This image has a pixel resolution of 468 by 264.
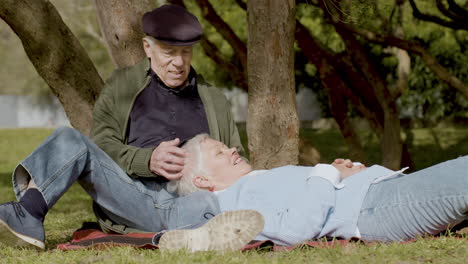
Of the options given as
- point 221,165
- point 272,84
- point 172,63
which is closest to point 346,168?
point 221,165

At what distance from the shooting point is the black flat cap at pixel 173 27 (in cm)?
473

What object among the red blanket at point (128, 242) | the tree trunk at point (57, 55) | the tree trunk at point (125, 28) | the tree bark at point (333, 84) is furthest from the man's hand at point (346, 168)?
the tree bark at point (333, 84)

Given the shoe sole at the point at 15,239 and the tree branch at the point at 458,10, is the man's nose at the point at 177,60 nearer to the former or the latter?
the shoe sole at the point at 15,239

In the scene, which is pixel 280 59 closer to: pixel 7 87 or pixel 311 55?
pixel 311 55

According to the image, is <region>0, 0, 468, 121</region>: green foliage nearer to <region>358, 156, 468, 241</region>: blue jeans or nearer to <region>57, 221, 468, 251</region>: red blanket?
<region>358, 156, 468, 241</region>: blue jeans

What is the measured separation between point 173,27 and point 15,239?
179 cm

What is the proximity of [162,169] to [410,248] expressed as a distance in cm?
160

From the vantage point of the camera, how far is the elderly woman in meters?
4.00

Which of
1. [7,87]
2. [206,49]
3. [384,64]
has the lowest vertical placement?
[7,87]

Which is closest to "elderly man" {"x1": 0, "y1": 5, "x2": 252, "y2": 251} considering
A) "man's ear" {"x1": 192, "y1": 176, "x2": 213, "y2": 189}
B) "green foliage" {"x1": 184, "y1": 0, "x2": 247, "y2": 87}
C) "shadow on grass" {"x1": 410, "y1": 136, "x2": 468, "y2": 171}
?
"man's ear" {"x1": 192, "y1": 176, "x2": 213, "y2": 189}

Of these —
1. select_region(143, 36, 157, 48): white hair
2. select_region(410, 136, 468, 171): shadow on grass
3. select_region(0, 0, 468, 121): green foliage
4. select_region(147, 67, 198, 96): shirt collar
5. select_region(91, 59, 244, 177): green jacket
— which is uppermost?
select_region(143, 36, 157, 48): white hair

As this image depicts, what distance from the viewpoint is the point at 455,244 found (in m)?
4.00

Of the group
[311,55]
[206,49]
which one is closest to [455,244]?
[311,55]

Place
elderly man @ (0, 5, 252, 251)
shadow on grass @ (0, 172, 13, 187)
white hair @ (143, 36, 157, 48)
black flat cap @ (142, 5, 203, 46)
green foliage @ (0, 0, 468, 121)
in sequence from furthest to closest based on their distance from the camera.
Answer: green foliage @ (0, 0, 468, 121) → shadow on grass @ (0, 172, 13, 187) → white hair @ (143, 36, 157, 48) → black flat cap @ (142, 5, 203, 46) → elderly man @ (0, 5, 252, 251)
